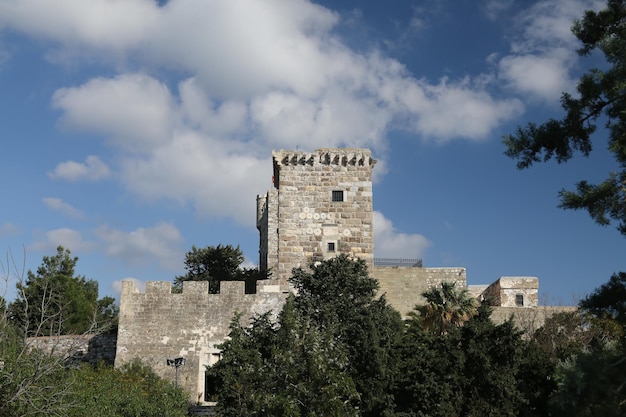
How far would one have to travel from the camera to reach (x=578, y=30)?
9812 millimetres

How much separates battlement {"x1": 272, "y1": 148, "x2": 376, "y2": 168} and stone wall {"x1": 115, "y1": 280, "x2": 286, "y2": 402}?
4.95 m

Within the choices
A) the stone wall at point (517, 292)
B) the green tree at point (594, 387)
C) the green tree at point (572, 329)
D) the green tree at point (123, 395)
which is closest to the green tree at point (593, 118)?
→ the green tree at point (594, 387)

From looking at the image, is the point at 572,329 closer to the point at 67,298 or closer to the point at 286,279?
the point at 286,279

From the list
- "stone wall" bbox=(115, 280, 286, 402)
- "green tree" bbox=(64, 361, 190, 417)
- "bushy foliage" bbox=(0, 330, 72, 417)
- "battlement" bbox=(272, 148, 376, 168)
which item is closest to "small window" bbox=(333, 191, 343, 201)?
"battlement" bbox=(272, 148, 376, 168)

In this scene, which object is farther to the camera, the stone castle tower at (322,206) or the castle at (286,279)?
the stone castle tower at (322,206)

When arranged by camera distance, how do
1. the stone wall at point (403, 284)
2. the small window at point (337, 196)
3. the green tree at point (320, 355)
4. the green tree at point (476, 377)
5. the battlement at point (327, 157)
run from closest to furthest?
the green tree at point (320, 355) < the green tree at point (476, 377) < the small window at point (337, 196) < the battlement at point (327, 157) < the stone wall at point (403, 284)

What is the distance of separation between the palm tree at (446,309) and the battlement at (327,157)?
573 centimetres

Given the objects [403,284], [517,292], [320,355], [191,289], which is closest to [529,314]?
[517,292]

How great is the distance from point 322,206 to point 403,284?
15.0ft

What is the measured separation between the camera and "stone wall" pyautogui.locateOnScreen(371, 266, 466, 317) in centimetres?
2569

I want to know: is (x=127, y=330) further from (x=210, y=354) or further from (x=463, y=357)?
(x=463, y=357)

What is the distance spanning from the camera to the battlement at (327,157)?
2534 centimetres

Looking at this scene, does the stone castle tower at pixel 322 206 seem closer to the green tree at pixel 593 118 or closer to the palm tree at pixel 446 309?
the palm tree at pixel 446 309

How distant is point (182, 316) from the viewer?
76.8 ft
